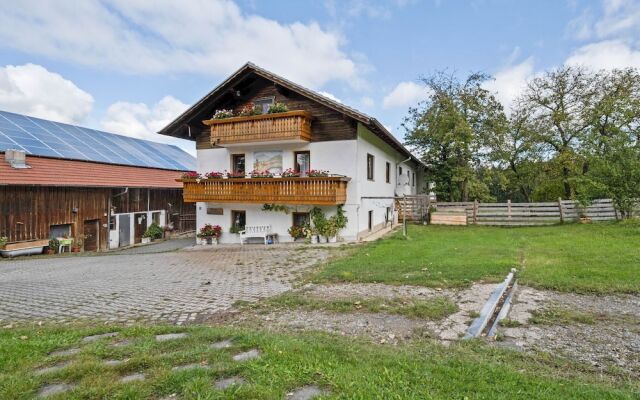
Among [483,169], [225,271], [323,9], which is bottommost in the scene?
[225,271]

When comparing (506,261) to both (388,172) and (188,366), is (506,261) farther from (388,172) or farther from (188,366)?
(388,172)

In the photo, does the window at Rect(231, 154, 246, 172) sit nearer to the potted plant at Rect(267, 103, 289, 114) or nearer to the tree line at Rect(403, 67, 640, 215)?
the potted plant at Rect(267, 103, 289, 114)

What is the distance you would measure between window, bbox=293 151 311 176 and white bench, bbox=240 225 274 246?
3090 mm

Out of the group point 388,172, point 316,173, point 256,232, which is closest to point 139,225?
point 256,232

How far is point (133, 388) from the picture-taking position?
315 centimetres

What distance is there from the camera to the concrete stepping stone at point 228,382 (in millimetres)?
3161

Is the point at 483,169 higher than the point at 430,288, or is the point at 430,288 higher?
the point at 483,169

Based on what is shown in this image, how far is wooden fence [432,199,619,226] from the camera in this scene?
1839cm

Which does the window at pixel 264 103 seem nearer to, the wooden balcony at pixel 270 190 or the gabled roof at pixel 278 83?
the gabled roof at pixel 278 83

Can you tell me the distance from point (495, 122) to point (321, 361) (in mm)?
24372

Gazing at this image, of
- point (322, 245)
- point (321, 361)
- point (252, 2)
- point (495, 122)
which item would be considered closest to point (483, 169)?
point (495, 122)

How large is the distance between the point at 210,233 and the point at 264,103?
6909 millimetres

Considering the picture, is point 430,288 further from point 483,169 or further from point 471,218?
point 483,169

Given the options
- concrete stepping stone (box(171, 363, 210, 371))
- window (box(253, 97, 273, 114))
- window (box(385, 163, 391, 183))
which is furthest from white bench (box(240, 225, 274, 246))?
concrete stepping stone (box(171, 363, 210, 371))
